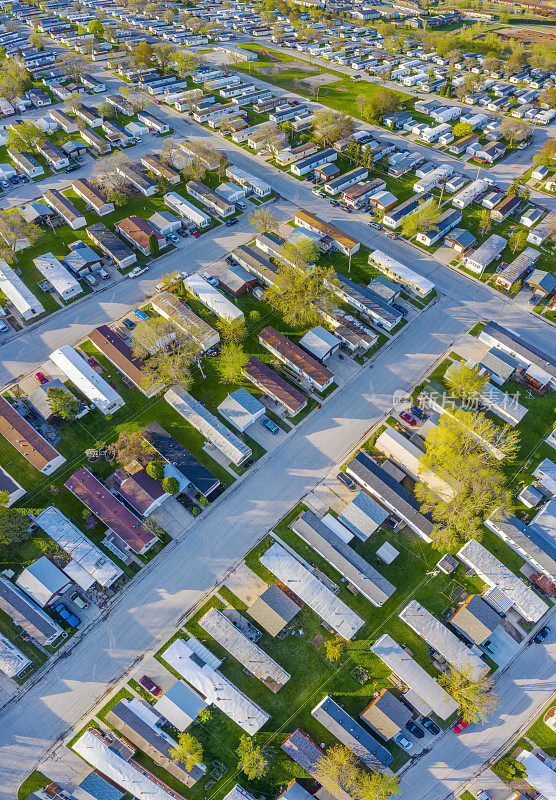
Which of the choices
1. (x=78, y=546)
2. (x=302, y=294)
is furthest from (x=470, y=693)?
(x=302, y=294)

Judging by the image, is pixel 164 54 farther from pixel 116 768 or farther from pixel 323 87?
pixel 116 768

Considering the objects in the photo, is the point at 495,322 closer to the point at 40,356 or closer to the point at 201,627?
the point at 201,627

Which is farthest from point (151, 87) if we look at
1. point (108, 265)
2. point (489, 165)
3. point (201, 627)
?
point (201, 627)

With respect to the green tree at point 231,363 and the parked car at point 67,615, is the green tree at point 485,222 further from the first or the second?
the parked car at point 67,615

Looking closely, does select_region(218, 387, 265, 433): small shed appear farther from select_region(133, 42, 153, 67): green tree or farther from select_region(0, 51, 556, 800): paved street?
select_region(133, 42, 153, 67): green tree

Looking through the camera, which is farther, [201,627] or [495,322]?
[495,322]

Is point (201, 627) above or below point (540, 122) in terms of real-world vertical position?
below

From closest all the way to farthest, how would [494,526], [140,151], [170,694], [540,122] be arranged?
[170,694], [494,526], [140,151], [540,122]

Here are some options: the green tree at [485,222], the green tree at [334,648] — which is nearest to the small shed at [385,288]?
the green tree at [485,222]
